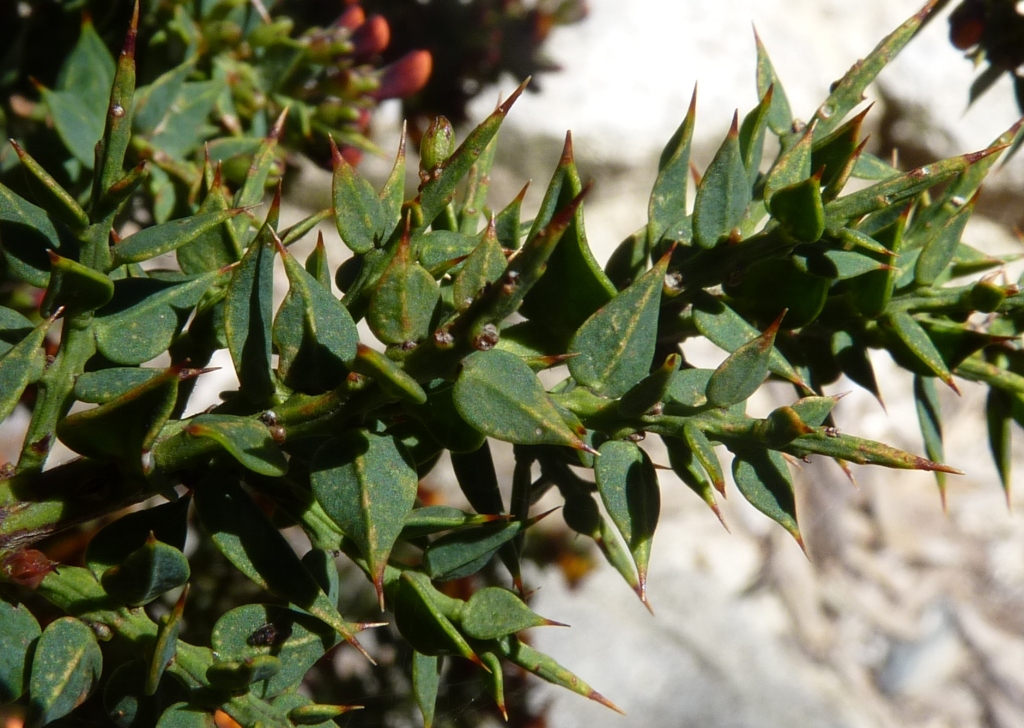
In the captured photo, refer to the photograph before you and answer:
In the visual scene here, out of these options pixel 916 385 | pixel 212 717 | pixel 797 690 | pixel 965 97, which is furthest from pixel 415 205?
pixel 965 97

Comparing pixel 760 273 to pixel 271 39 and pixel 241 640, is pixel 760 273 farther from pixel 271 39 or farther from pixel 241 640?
pixel 271 39

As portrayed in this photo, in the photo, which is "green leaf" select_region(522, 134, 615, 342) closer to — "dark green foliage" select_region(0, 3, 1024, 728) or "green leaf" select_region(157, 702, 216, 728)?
"dark green foliage" select_region(0, 3, 1024, 728)

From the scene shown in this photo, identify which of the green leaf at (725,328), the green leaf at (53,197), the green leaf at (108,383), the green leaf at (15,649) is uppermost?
the green leaf at (725,328)

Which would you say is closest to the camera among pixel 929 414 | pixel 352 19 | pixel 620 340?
pixel 620 340

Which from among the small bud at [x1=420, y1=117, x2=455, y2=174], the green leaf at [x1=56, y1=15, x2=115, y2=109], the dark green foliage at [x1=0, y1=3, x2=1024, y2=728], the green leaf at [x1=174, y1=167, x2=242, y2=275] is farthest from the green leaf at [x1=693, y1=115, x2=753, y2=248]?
the green leaf at [x1=56, y1=15, x2=115, y2=109]

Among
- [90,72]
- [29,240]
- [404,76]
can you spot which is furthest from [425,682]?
[404,76]

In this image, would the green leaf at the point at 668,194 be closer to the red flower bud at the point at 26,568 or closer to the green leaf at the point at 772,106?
the green leaf at the point at 772,106

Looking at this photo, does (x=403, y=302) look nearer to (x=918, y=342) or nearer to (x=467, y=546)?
(x=467, y=546)

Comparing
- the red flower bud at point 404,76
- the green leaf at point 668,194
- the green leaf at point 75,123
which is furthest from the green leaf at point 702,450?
the red flower bud at point 404,76
